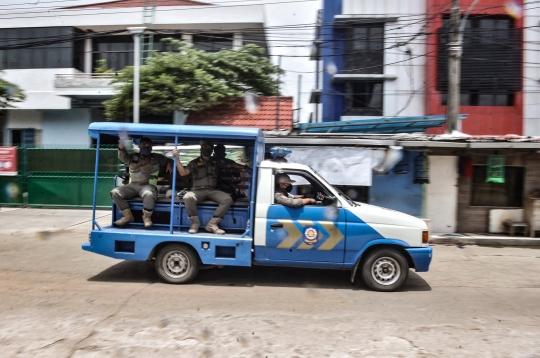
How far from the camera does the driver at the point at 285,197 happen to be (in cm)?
591

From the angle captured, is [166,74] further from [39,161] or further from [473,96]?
[473,96]

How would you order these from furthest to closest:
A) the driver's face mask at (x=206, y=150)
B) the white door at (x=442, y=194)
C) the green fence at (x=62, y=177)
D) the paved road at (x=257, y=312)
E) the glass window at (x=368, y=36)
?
the glass window at (x=368, y=36) → the green fence at (x=62, y=177) → the white door at (x=442, y=194) → the driver's face mask at (x=206, y=150) → the paved road at (x=257, y=312)

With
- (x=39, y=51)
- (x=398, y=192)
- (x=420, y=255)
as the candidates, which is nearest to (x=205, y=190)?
(x=420, y=255)

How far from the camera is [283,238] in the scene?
5914 mm

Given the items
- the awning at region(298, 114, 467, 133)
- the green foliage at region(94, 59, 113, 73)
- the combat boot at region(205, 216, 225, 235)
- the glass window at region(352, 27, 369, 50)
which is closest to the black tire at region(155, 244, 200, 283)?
the combat boot at region(205, 216, 225, 235)

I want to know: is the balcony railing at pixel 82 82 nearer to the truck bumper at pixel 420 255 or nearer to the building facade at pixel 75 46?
the building facade at pixel 75 46

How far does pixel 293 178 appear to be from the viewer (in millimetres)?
6414

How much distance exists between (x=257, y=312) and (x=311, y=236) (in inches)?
52.5

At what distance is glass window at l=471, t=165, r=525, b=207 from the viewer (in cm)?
1114

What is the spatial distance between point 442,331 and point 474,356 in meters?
0.60

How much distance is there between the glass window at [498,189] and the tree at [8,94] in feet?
53.3

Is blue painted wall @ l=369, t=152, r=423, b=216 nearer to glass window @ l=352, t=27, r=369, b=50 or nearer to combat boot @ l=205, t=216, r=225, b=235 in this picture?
combat boot @ l=205, t=216, r=225, b=235

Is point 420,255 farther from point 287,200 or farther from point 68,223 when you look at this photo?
point 68,223

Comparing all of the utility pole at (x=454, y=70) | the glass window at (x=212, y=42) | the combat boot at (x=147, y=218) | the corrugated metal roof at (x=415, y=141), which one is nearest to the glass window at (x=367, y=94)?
the glass window at (x=212, y=42)
